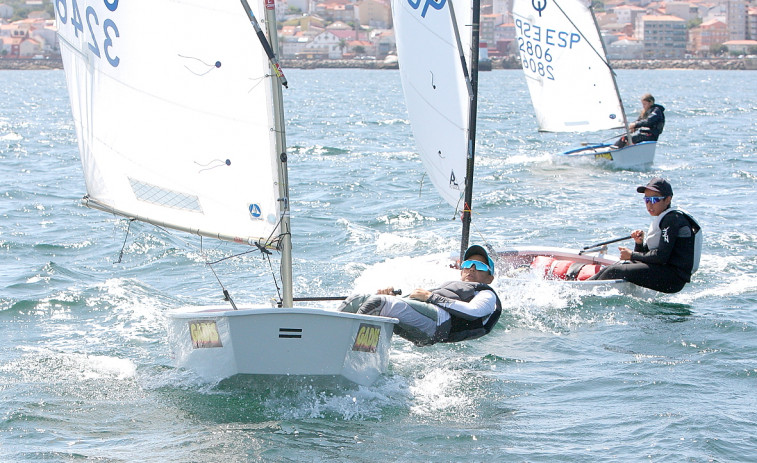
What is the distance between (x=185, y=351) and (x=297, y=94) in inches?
2177

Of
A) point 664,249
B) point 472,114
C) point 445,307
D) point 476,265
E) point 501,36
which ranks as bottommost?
point 501,36

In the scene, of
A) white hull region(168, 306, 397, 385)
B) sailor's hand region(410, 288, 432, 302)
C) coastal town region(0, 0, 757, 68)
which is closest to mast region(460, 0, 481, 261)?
sailor's hand region(410, 288, 432, 302)

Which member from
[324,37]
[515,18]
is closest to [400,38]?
[515,18]

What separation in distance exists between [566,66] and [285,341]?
1584 cm

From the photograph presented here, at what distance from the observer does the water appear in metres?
6.75

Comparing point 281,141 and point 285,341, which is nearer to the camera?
point 285,341

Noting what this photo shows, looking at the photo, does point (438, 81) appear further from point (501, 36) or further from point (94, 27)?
point (501, 36)

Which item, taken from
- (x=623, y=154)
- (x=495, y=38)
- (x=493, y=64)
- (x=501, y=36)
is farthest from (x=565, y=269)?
(x=501, y=36)

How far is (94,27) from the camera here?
24.7ft

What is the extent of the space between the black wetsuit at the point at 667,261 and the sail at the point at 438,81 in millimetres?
2050

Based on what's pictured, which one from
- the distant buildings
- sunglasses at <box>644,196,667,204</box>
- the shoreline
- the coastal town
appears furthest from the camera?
the distant buildings

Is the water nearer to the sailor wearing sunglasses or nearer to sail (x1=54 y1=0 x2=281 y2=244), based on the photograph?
the sailor wearing sunglasses

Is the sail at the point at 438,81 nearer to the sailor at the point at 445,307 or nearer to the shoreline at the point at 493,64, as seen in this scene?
the sailor at the point at 445,307

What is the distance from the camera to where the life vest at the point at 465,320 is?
7.75 meters
